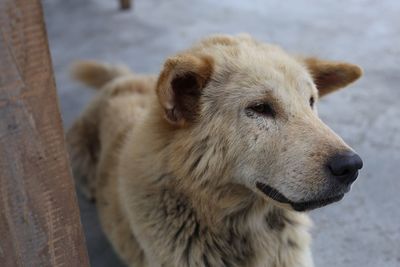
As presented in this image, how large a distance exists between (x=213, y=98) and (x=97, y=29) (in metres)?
3.99

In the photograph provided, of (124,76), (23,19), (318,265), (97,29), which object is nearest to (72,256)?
(23,19)

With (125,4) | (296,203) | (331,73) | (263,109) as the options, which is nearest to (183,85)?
(263,109)

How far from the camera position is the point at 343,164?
206 cm

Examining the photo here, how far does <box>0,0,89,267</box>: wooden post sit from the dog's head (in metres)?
0.51

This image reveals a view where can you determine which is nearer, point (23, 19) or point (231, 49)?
point (23, 19)

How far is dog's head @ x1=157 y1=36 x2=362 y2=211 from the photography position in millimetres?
2102

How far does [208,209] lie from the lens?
2342 mm

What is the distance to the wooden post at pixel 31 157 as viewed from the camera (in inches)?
63.7

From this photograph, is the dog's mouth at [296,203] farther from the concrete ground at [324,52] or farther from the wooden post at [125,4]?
the wooden post at [125,4]

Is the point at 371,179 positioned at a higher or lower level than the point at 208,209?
lower

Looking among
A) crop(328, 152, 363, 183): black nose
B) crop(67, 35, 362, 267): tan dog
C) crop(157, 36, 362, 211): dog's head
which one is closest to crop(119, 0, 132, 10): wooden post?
crop(67, 35, 362, 267): tan dog

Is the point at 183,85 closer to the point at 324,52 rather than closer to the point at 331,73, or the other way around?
the point at 331,73

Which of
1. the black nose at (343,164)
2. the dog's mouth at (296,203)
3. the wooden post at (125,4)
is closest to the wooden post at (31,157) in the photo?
the dog's mouth at (296,203)

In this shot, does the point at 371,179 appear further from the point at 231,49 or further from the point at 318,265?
the point at 231,49
